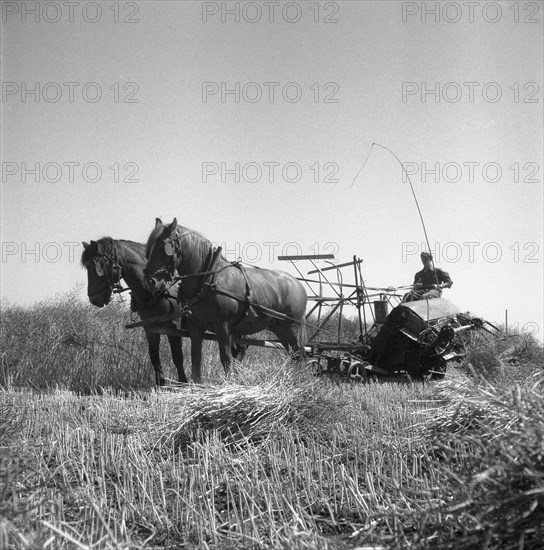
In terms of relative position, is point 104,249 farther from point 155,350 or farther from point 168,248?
point 155,350

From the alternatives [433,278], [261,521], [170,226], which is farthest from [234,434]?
[433,278]

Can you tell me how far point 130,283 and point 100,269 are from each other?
0.49 meters

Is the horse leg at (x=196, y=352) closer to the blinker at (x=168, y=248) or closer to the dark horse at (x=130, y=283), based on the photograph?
the dark horse at (x=130, y=283)

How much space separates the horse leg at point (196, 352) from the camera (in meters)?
8.38

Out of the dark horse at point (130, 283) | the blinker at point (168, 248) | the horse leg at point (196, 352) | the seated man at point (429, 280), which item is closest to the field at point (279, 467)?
the horse leg at point (196, 352)

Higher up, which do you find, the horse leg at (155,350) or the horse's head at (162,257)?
the horse's head at (162,257)

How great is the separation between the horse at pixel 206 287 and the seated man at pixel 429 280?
1960 millimetres

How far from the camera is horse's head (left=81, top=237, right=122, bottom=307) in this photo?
8656 mm

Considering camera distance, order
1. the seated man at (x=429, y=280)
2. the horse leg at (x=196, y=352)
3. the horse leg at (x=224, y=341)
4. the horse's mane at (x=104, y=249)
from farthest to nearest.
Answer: the seated man at (x=429, y=280) → the horse's mane at (x=104, y=249) → the horse leg at (x=196, y=352) → the horse leg at (x=224, y=341)

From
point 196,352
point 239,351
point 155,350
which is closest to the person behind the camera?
point 196,352

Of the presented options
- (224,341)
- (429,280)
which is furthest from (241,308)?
(429,280)

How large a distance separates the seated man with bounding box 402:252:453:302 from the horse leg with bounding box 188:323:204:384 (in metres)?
2.95

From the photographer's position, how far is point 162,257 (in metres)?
8.07

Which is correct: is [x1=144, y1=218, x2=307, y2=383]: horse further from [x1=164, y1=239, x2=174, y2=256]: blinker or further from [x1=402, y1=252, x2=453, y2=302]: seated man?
[x1=402, y1=252, x2=453, y2=302]: seated man
